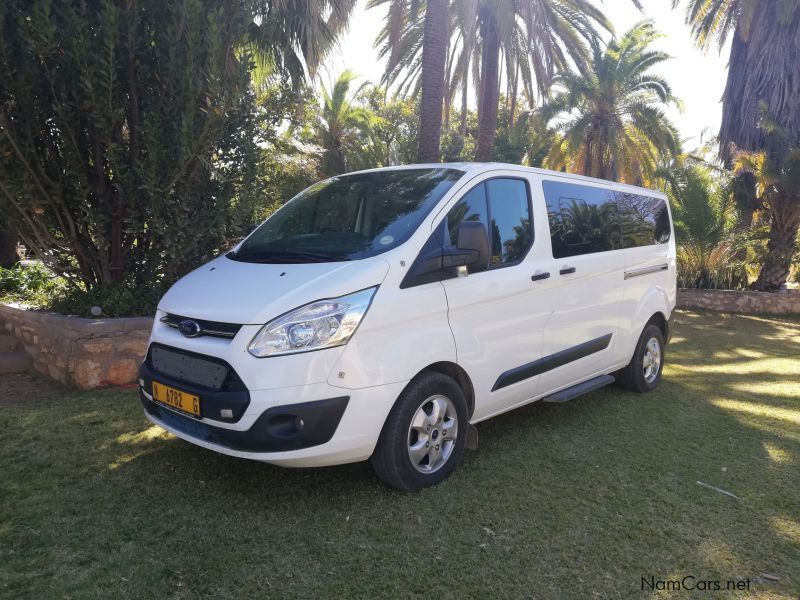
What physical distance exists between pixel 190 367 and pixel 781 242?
47.5 ft

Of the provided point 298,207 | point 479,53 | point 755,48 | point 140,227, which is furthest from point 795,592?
point 755,48

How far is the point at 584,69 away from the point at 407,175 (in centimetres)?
1460

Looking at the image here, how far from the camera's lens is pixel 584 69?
1642cm

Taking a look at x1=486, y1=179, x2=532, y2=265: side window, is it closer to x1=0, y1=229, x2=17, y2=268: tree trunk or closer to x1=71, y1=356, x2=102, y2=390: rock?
x1=71, y1=356, x2=102, y2=390: rock

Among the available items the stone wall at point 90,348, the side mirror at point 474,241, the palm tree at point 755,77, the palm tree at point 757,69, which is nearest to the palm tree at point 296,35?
the stone wall at point 90,348

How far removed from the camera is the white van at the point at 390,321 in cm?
287

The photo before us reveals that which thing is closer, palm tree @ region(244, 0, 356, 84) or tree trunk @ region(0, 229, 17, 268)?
palm tree @ region(244, 0, 356, 84)

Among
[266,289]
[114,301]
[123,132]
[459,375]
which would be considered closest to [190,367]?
[266,289]

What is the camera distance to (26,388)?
5262mm

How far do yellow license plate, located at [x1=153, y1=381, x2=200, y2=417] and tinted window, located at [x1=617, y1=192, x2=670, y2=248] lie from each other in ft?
12.4

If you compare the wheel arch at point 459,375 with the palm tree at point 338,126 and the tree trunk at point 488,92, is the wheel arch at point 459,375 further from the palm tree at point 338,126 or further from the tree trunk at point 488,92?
the palm tree at point 338,126

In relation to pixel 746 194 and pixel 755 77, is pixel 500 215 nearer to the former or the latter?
pixel 746 194

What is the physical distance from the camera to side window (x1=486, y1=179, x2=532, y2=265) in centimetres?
379

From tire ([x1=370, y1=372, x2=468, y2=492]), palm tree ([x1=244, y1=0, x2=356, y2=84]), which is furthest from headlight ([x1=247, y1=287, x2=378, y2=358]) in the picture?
palm tree ([x1=244, y1=0, x2=356, y2=84])
